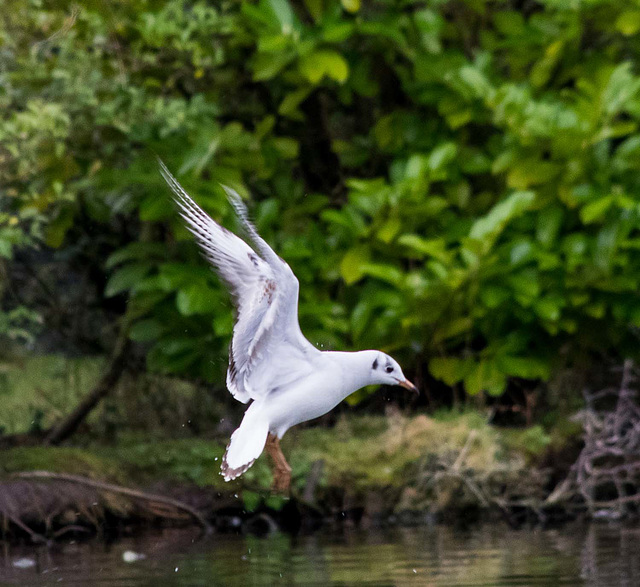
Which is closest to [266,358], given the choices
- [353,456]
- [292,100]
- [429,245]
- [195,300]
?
[195,300]

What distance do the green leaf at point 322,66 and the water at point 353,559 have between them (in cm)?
303

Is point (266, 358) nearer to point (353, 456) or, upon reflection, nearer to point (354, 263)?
point (354, 263)

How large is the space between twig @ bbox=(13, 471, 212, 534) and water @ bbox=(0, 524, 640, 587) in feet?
0.59

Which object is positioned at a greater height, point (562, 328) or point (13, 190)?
point (13, 190)

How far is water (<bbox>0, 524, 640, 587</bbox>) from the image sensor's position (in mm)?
5520

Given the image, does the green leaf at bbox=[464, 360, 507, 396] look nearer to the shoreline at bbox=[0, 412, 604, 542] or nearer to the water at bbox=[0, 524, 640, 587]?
the shoreline at bbox=[0, 412, 604, 542]

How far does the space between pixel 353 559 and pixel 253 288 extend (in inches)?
89.7

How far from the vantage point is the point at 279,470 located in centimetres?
498

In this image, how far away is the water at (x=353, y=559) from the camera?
18.1ft

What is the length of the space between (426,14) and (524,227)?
1.65 meters

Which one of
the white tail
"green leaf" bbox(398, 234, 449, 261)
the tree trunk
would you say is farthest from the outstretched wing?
the tree trunk

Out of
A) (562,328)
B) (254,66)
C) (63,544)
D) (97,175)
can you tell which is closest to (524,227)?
(562,328)

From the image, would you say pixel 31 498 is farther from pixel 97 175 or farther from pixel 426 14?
pixel 426 14

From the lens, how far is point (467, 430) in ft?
26.8
